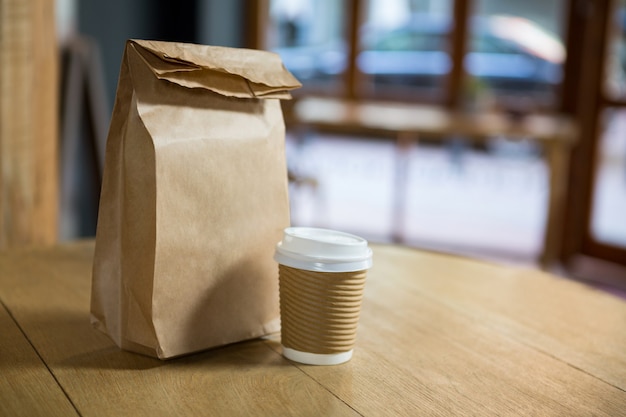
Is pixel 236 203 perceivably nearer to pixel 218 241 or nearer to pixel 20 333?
pixel 218 241

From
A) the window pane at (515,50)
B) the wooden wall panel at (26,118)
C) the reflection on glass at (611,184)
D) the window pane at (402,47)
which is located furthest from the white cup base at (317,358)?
the window pane at (402,47)

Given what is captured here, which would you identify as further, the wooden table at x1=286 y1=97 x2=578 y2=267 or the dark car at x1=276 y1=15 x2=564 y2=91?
the dark car at x1=276 y1=15 x2=564 y2=91

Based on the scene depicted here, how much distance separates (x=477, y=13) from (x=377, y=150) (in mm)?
1587

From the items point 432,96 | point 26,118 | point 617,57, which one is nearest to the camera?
point 26,118

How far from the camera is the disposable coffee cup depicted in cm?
63

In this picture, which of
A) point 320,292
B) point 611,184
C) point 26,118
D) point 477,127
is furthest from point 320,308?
point 611,184

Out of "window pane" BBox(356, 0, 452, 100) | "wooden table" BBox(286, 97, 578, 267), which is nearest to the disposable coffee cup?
"wooden table" BBox(286, 97, 578, 267)

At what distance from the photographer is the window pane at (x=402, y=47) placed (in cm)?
569

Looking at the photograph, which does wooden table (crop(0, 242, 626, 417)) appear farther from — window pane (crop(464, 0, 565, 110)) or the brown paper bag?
window pane (crop(464, 0, 565, 110))

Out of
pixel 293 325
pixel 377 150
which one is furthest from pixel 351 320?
pixel 377 150

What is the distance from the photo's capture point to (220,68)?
67cm

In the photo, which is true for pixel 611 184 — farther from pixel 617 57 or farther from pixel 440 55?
pixel 440 55

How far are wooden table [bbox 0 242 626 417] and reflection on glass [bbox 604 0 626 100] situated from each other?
2988 millimetres

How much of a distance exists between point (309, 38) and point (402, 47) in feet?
2.79
